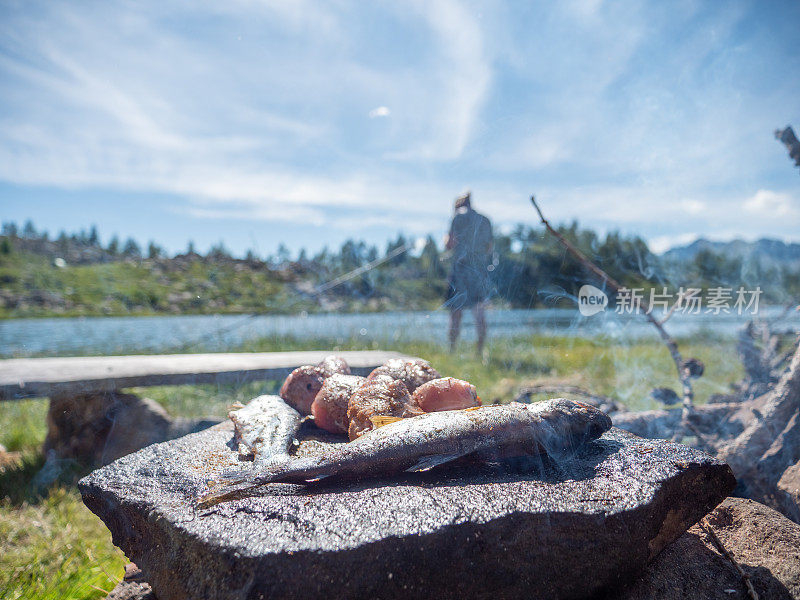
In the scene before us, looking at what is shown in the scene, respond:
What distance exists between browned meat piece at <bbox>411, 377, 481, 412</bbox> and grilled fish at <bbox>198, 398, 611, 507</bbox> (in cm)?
31

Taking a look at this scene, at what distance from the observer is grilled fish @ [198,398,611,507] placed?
148 centimetres

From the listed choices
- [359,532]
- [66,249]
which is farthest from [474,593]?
[66,249]

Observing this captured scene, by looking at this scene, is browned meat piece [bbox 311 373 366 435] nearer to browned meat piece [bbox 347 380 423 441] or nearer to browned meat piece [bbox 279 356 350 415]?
browned meat piece [bbox 347 380 423 441]

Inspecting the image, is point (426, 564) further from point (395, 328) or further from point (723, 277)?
point (723, 277)

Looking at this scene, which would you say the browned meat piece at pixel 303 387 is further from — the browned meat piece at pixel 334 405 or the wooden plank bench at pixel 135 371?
the wooden plank bench at pixel 135 371

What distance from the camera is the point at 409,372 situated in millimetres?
2283

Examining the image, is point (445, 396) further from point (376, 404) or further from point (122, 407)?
point (122, 407)

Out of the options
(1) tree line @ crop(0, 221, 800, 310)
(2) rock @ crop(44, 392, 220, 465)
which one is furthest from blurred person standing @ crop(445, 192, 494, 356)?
(2) rock @ crop(44, 392, 220, 465)

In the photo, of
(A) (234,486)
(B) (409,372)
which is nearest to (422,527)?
(A) (234,486)

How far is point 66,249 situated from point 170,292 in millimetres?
7635

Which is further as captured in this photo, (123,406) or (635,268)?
(635,268)

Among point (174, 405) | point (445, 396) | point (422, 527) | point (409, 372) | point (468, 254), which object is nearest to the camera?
point (422, 527)

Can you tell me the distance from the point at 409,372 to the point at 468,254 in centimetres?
120

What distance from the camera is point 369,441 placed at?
1.55 meters
